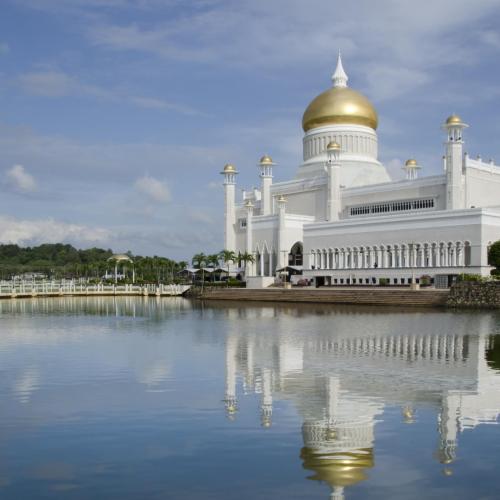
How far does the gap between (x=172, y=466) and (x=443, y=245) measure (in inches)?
1731

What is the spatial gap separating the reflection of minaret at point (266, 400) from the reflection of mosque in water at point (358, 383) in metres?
0.02

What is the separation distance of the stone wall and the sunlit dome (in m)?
28.7

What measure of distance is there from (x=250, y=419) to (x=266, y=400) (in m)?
1.57

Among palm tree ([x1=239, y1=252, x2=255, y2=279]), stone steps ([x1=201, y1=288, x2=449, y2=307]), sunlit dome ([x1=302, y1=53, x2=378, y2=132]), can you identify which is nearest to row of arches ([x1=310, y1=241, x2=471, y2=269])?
stone steps ([x1=201, y1=288, x2=449, y2=307])

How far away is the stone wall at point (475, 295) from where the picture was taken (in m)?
40.4

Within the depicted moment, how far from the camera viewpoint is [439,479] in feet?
26.2

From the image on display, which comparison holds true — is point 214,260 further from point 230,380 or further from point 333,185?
point 230,380

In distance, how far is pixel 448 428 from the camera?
10.4m

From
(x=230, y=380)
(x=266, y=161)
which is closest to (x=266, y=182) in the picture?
(x=266, y=161)

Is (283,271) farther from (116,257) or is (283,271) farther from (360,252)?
(116,257)

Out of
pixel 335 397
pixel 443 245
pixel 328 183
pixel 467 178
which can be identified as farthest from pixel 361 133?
pixel 335 397

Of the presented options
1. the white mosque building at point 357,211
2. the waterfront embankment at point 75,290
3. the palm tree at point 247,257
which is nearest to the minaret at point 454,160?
the white mosque building at point 357,211

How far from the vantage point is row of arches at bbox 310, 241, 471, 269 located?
4912 centimetres

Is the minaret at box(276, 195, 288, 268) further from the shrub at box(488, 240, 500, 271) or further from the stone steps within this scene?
the shrub at box(488, 240, 500, 271)
